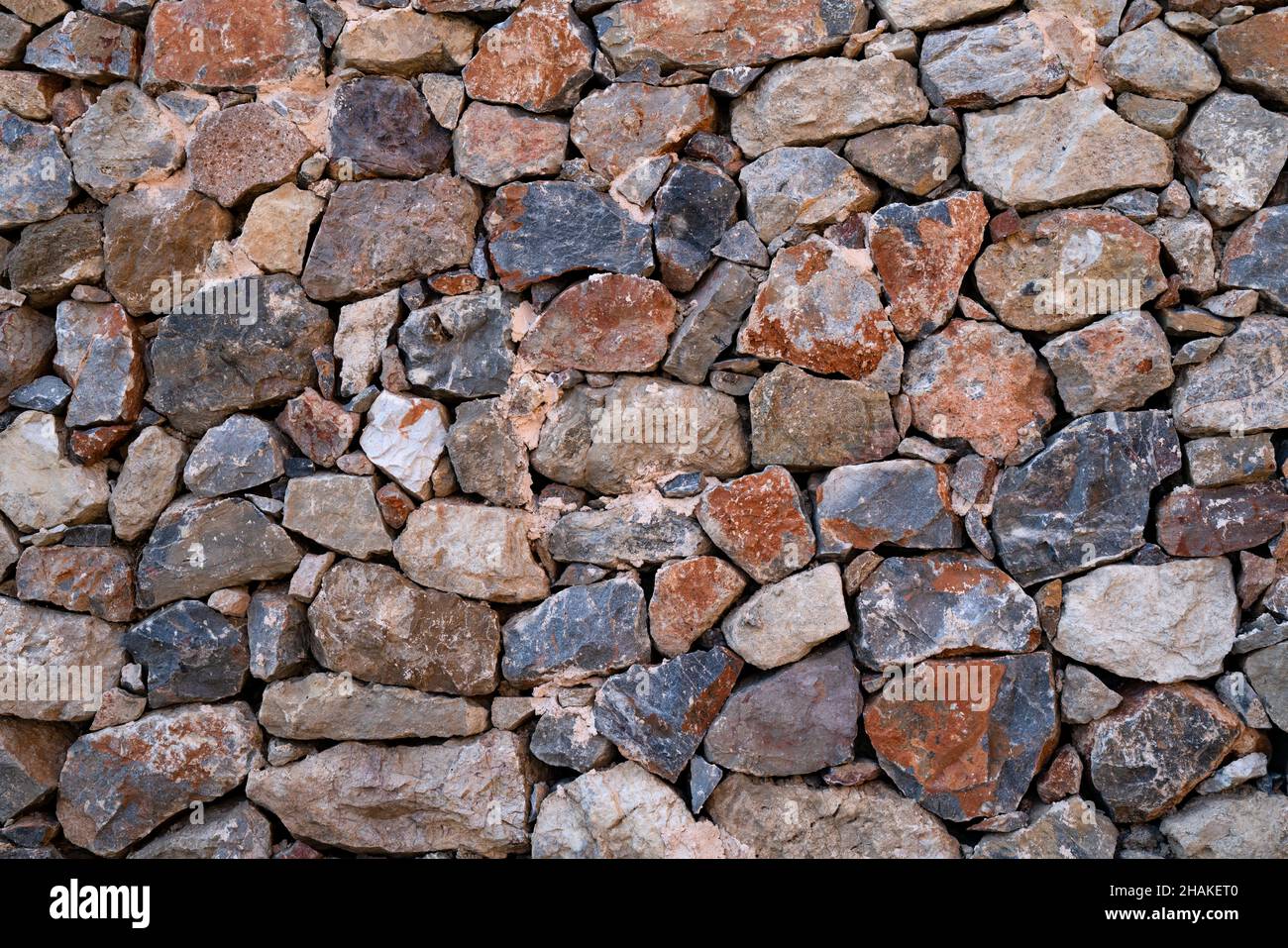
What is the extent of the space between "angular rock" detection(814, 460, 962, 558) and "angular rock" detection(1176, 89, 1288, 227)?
131 centimetres

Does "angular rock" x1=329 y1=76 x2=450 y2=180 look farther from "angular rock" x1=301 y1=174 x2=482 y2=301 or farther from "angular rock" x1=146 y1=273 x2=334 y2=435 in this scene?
"angular rock" x1=146 y1=273 x2=334 y2=435

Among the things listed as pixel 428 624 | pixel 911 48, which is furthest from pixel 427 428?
pixel 911 48

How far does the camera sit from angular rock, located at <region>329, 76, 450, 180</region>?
376 cm

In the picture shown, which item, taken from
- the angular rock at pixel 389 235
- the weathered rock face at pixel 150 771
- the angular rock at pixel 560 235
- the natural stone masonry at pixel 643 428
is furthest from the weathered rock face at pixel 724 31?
the weathered rock face at pixel 150 771

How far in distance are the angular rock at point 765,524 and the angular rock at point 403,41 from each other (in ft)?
6.28

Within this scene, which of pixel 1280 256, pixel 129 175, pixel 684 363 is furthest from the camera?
pixel 129 175

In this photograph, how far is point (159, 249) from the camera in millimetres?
3812

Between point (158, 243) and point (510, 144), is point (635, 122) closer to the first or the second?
point (510, 144)

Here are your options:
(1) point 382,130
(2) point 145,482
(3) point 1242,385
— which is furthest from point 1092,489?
(2) point 145,482

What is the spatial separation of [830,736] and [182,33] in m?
3.52

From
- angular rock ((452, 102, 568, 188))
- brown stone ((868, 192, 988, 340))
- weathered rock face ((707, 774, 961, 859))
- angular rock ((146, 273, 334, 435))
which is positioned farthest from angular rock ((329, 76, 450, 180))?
weathered rock face ((707, 774, 961, 859))

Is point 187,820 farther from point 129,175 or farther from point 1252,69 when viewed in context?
point 1252,69

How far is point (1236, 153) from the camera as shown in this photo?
3.38 metres

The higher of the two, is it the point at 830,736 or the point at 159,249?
the point at 159,249
